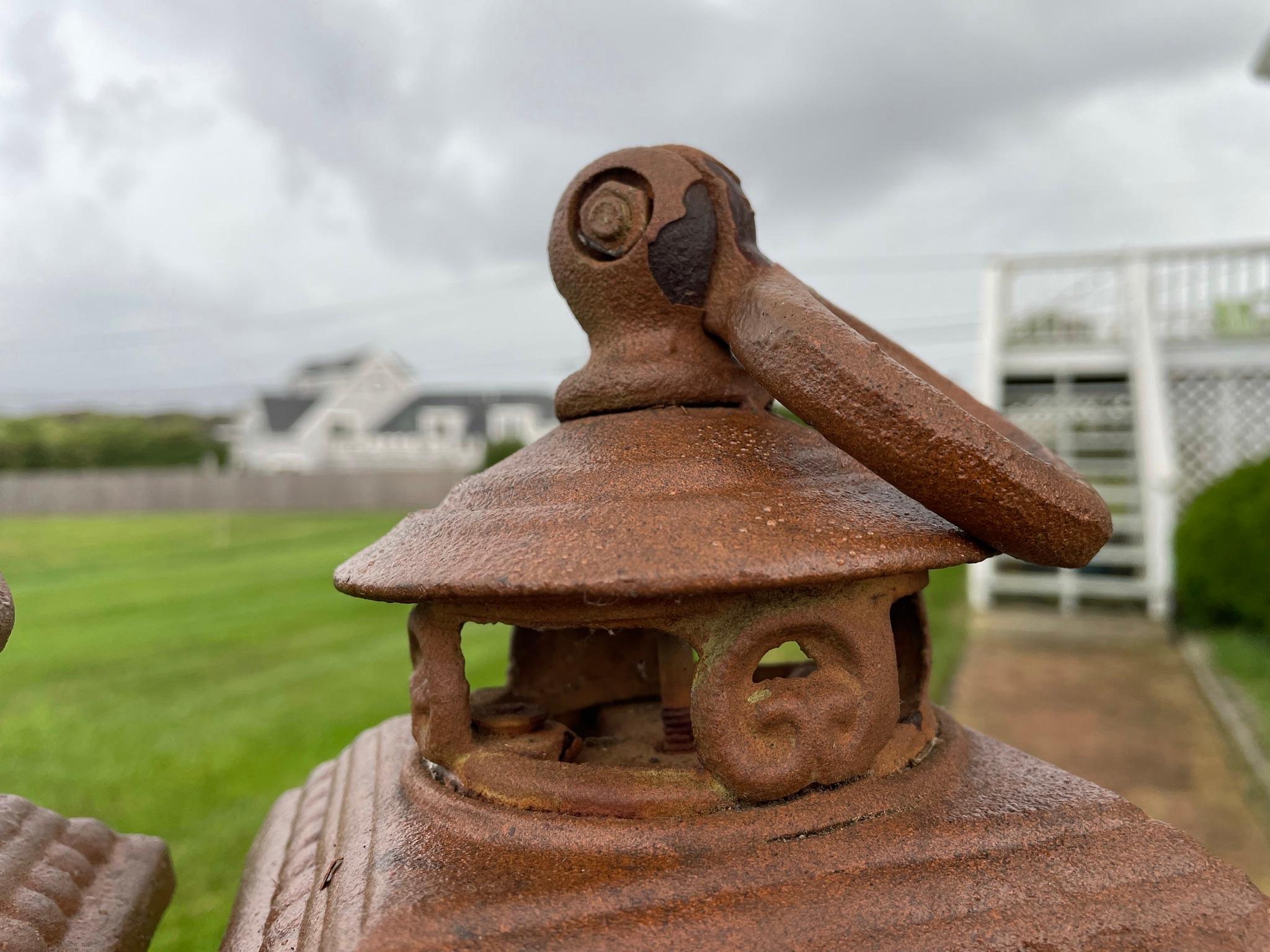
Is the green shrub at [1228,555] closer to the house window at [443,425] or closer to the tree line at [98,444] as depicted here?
the house window at [443,425]

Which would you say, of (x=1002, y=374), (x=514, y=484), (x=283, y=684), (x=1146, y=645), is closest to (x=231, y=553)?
(x=283, y=684)

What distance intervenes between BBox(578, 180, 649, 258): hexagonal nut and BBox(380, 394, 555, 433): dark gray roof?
32732mm

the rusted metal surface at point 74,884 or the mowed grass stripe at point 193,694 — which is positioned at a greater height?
the rusted metal surface at point 74,884

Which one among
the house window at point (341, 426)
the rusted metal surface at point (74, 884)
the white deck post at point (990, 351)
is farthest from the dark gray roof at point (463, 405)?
the rusted metal surface at point (74, 884)

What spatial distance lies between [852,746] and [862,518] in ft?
1.22

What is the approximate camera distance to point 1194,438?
866cm

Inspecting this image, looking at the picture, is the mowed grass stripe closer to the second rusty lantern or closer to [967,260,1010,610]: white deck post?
the second rusty lantern

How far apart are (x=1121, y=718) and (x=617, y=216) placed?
5026 millimetres

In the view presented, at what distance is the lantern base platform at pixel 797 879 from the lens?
1.17 metres

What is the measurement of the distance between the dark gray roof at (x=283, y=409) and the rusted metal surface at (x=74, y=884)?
36995 millimetres

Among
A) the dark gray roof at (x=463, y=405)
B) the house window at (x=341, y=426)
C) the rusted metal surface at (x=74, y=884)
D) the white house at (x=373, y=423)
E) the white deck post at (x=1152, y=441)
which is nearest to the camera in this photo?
the rusted metal surface at (x=74, y=884)

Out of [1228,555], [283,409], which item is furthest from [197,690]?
[283,409]

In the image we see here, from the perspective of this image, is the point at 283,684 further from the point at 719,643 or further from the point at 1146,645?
the point at 1146,645

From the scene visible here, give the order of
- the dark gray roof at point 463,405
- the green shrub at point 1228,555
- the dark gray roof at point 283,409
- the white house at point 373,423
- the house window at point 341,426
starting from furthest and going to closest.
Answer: the dark gray roof at point 283,409, the house window at point 341,426, the dark gray roof at point 463,405, the white house at point 373,423, the green shrub at point 1228,555
